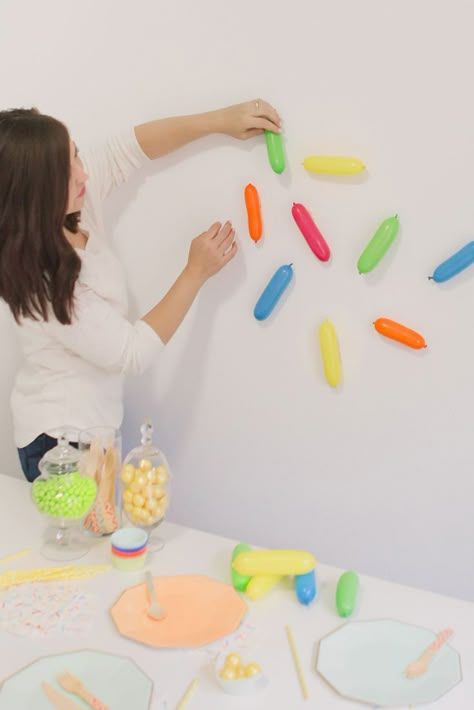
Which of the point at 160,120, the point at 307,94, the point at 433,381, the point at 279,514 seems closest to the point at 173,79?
the point at 160,120

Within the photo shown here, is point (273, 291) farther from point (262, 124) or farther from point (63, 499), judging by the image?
point (63, 499)

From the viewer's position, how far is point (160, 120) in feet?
5.57

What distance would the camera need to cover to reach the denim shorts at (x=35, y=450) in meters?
1.70

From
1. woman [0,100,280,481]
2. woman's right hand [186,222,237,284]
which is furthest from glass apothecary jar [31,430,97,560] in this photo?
woman's right hand [186,222,237,284]

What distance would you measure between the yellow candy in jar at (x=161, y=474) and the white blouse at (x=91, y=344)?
1.00 ft

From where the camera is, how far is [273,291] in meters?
1.67

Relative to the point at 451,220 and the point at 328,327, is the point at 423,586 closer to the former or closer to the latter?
the point at 328,327

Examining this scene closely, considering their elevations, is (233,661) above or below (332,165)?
below

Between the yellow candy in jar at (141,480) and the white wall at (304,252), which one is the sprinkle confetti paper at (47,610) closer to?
the yellow candy in jar at (141,480)

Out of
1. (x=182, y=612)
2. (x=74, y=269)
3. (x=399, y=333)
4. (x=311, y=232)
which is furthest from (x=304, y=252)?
(x=182, y=612)

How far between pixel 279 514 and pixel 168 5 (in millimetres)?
1221

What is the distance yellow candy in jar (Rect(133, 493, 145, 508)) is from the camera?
129 cm

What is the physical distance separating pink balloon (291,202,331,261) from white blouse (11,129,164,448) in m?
0.39

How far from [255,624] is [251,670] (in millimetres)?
136
